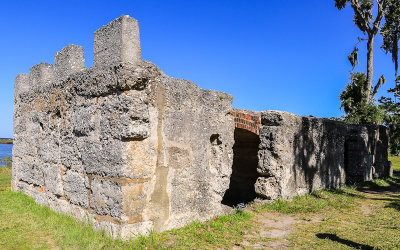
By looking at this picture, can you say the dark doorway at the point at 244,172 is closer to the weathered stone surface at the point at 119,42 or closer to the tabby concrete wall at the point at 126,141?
the tabby concrete wall at the point at 126,141

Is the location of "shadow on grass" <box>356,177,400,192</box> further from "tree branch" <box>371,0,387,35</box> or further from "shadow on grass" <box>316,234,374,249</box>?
"tree branch" <box>371,0,387,35</box>

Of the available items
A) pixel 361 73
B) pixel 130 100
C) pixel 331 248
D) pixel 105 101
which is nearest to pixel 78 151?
pixel 105 101

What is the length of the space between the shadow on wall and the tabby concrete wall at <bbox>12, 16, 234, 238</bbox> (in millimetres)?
3090

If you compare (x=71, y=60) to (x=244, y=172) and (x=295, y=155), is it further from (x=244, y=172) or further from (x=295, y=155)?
(x=244, y=172)

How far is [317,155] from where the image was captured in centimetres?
836

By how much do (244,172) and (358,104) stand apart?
1059 centimetres

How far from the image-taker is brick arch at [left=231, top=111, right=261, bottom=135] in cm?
652

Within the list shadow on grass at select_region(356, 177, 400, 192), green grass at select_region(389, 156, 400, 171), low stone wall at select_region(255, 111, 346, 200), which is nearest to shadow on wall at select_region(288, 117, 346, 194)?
low stone wall at select_region(255, 111, 346, 200)

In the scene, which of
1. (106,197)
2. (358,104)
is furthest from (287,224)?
(358,104)

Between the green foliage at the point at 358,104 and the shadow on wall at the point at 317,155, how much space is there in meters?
6.57

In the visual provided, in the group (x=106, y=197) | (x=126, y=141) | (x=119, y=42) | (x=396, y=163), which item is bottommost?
(x=396, y=163)

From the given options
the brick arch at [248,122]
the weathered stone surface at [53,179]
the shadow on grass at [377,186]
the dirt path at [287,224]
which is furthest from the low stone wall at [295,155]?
the weathered stone surface at [53,179]

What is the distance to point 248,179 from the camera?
30.1ft

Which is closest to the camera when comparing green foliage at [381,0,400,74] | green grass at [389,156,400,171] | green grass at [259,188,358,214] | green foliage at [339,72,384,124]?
green grass at [259,188,358,214]
